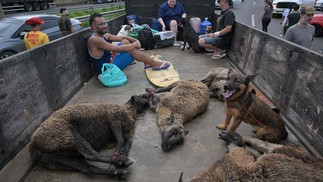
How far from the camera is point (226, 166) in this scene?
2.18 m

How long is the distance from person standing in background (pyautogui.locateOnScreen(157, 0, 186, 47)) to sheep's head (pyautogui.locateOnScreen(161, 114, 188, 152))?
6.25m

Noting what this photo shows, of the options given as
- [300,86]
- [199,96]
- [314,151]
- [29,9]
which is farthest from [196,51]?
[29,9]

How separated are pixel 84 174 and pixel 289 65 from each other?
3.52m

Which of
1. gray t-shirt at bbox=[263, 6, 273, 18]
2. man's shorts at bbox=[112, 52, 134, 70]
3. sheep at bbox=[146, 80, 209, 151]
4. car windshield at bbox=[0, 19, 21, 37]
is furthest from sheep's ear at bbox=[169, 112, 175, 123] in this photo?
gray t-shirt at bbox=[263, 6, 273, 18]

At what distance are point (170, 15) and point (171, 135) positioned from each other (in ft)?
23.5

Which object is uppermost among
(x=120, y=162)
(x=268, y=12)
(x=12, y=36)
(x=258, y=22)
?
(x=268, y=12)

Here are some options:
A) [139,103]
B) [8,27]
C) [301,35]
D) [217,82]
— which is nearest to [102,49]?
[139,103]

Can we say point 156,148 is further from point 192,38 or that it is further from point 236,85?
point 192,38

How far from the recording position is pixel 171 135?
3238 mm

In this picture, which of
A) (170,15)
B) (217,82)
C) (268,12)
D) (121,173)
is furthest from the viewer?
(268,12)

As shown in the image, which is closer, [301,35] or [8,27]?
[301,35]

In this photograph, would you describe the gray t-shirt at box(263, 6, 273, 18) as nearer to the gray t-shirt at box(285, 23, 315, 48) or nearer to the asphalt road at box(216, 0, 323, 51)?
the asphalt road at box(216, 0, 323, 51)

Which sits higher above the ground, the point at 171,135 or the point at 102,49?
the point at 102,49

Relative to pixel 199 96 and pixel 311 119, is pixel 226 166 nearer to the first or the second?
pixel 311 119
